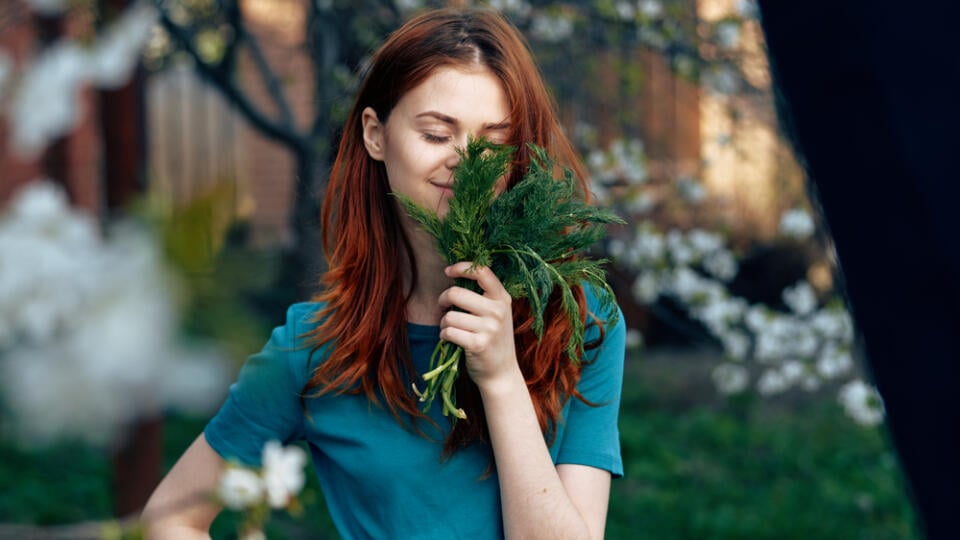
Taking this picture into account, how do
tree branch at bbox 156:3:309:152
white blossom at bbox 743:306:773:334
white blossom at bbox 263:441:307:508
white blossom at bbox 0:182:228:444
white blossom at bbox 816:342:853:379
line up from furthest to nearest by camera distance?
white blossom at bbox 743:306:773:334
white blossom at bbox 816:342:853:379
tree branch at bbox 156:3:309:152
white blossom at bbox 263:441:307:508
white blossom at bbox 0:182:228:444

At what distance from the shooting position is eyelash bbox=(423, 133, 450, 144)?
5.48ft

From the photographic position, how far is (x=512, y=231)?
1.60 metres

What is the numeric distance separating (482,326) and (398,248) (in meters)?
0.39

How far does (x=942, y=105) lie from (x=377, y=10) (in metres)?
3.81

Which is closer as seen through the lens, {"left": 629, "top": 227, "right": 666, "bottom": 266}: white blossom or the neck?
the neck

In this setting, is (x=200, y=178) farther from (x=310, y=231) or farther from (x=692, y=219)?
(x=692, y=219)

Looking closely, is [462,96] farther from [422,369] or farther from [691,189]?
[691,189]

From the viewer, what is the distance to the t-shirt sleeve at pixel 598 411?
1.75 m

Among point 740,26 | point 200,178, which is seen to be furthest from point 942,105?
point 740,26

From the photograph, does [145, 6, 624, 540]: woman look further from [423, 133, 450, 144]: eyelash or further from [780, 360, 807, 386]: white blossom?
[780, 360, 807, 386]: white blossom

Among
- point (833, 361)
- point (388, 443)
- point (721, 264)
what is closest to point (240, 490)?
point (388, 443)

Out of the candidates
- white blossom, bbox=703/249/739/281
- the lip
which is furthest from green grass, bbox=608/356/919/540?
the lip

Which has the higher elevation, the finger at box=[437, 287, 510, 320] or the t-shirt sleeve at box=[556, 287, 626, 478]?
the finger at box=[437, 287, 510, 320]

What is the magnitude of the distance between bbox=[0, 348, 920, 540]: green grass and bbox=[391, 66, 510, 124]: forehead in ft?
10.1
